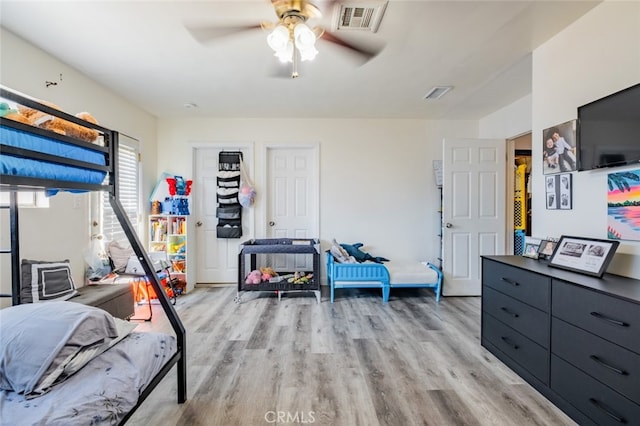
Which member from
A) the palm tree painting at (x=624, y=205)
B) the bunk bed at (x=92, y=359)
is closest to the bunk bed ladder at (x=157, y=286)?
the bunk bed at (x=92, y=359)

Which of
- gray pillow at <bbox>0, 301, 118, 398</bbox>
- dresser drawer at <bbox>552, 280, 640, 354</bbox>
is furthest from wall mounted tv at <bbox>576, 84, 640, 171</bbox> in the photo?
gray pillow at <bbox>0, 301, 118, 398</bbox>

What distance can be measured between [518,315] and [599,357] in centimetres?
55

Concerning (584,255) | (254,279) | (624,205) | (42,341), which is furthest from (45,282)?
(624,205)

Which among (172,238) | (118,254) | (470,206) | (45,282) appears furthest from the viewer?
(172,238)

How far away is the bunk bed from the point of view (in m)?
1.03

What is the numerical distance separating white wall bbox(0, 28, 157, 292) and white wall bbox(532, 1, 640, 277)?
4228mm

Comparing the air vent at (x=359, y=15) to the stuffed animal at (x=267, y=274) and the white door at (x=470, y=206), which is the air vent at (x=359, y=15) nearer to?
the white door at (x=470, y=206)

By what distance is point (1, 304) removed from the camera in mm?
2205

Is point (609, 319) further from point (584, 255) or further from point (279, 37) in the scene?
point (279, 37)

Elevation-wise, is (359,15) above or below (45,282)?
above

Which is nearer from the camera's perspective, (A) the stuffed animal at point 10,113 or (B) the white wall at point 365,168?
(A) the stuffed animal at point 10,113

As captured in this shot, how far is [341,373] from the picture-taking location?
2.03m

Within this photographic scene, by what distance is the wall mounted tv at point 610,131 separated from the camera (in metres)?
1.59

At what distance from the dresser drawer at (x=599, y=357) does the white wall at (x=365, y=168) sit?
266 centimetres
